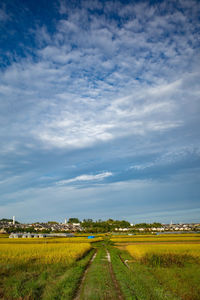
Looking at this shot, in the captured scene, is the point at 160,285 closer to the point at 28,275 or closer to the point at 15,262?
the point at 28,275

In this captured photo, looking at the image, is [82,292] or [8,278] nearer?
[82,292]

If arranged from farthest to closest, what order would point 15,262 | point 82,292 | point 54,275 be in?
point 15,262 → point 54,275 → point 82,292

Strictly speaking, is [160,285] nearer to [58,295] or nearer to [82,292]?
[82,292]

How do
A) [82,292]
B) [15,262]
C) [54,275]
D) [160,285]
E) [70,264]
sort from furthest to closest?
[70,264], [15,262], [54,275], [160,285], [82,292]

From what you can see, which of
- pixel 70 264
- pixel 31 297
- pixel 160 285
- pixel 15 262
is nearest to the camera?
pixel 31 297

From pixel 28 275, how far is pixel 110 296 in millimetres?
7785

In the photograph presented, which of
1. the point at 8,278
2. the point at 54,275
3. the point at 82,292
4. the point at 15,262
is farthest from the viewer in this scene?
the point at 15,262

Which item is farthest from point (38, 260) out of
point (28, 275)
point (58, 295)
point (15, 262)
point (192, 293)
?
point (192, 293)

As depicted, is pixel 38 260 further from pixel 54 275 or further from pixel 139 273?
pixel 139 273

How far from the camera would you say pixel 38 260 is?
22.3 m

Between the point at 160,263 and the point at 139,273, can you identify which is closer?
the point at 139,273

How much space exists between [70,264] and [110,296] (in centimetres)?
1089

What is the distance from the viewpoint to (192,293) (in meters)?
13.0

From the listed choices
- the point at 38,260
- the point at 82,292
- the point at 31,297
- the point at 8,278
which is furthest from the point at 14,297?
the point at 38,260
